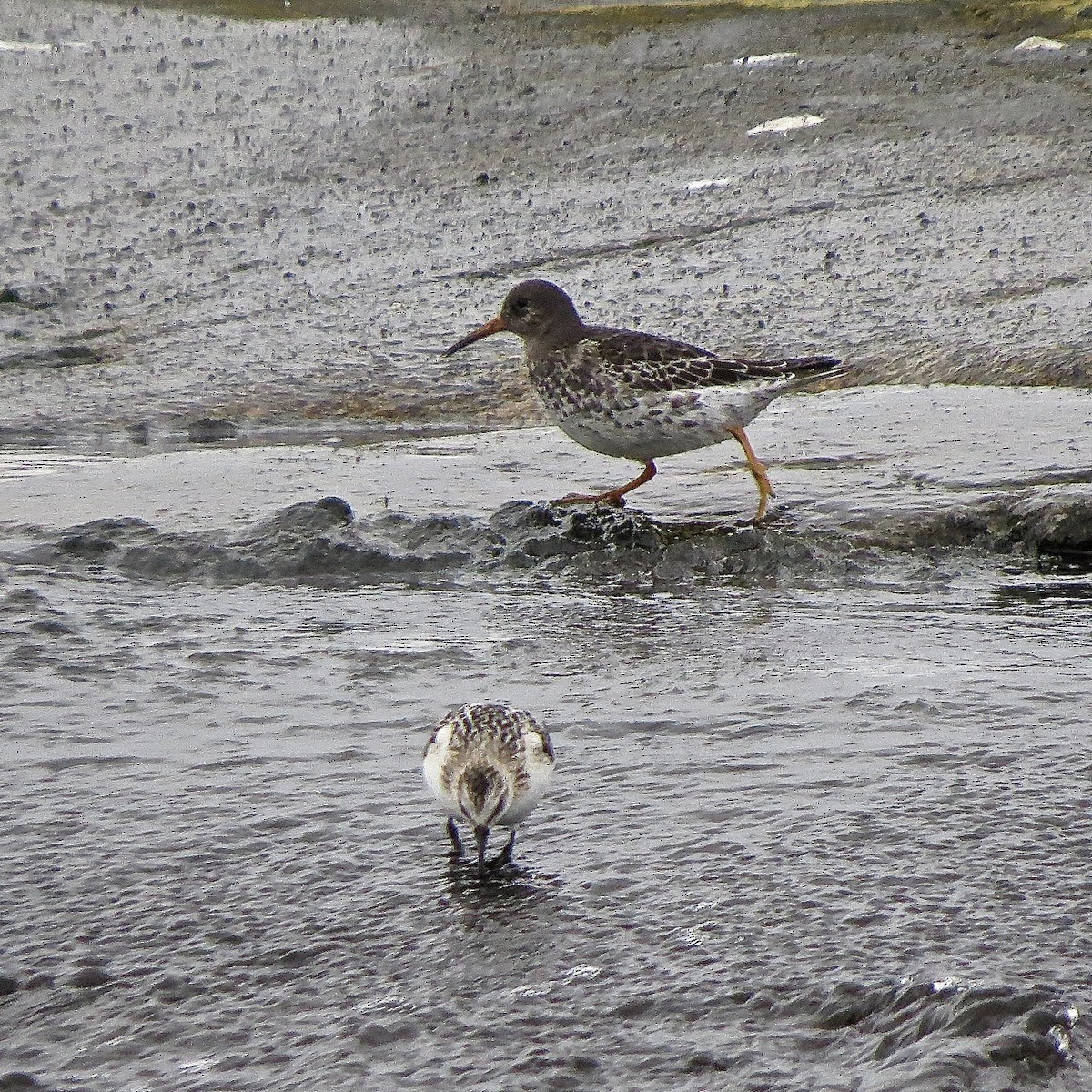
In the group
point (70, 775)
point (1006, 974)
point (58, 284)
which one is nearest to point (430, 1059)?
point (1006, 974)

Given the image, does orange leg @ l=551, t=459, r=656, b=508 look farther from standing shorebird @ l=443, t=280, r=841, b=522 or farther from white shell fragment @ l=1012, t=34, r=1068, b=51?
white shell fragment @ l=1012, t=34, r=1068, b=51

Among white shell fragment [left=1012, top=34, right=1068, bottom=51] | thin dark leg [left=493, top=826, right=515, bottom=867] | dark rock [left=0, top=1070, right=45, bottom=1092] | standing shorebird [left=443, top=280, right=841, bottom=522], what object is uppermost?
white shell fragment [left=1012, top=34, right=1068, bottom=51]

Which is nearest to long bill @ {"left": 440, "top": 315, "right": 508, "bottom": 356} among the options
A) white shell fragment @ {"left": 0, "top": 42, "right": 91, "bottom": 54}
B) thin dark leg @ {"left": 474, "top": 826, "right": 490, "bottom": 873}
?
thin dark leg @ {"left": 474, "top": 826, "right": 490, "bottom": 873}

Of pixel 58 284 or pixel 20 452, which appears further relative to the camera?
pixel 58 284

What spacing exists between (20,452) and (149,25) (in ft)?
34.1

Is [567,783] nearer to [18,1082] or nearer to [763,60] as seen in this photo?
[18,1082]

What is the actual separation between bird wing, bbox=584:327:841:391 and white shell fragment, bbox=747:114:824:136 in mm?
7042

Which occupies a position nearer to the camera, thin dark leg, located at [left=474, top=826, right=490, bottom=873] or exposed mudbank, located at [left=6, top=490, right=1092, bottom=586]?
thin dark leg, located at [left=474, top=826, right=490, bottom=873]

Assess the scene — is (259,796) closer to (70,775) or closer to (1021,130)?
(70,775)

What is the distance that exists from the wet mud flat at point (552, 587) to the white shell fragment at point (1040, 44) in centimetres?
26

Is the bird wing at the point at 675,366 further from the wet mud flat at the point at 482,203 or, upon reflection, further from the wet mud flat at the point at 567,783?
the wet mud flat at the point at 482,203

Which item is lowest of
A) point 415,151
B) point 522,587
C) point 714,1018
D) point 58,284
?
point 714,1018

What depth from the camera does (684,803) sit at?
17.3 feet

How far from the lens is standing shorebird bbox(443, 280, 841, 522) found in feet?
28.9
